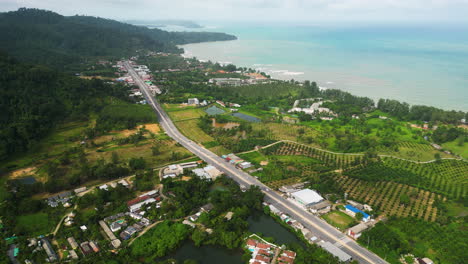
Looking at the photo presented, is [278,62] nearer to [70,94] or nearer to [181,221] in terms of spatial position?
[70,94]

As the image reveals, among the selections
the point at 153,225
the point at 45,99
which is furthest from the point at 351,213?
the point at 45,99

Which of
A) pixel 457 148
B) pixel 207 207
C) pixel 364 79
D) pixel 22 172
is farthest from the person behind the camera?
A: pixel 364 79

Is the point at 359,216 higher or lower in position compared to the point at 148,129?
lower

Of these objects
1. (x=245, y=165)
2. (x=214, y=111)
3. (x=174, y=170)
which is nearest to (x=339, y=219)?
(x=245, y=165)

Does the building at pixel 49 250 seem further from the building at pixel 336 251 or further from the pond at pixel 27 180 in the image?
the building at pixel 336 251

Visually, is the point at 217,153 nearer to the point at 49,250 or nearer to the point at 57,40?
the point at 49,250

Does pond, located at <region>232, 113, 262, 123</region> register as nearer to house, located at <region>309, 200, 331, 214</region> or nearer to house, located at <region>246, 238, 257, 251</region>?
house, located at <region>309, 200, 331, 214</region>

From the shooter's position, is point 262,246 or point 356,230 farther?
point 356,230
